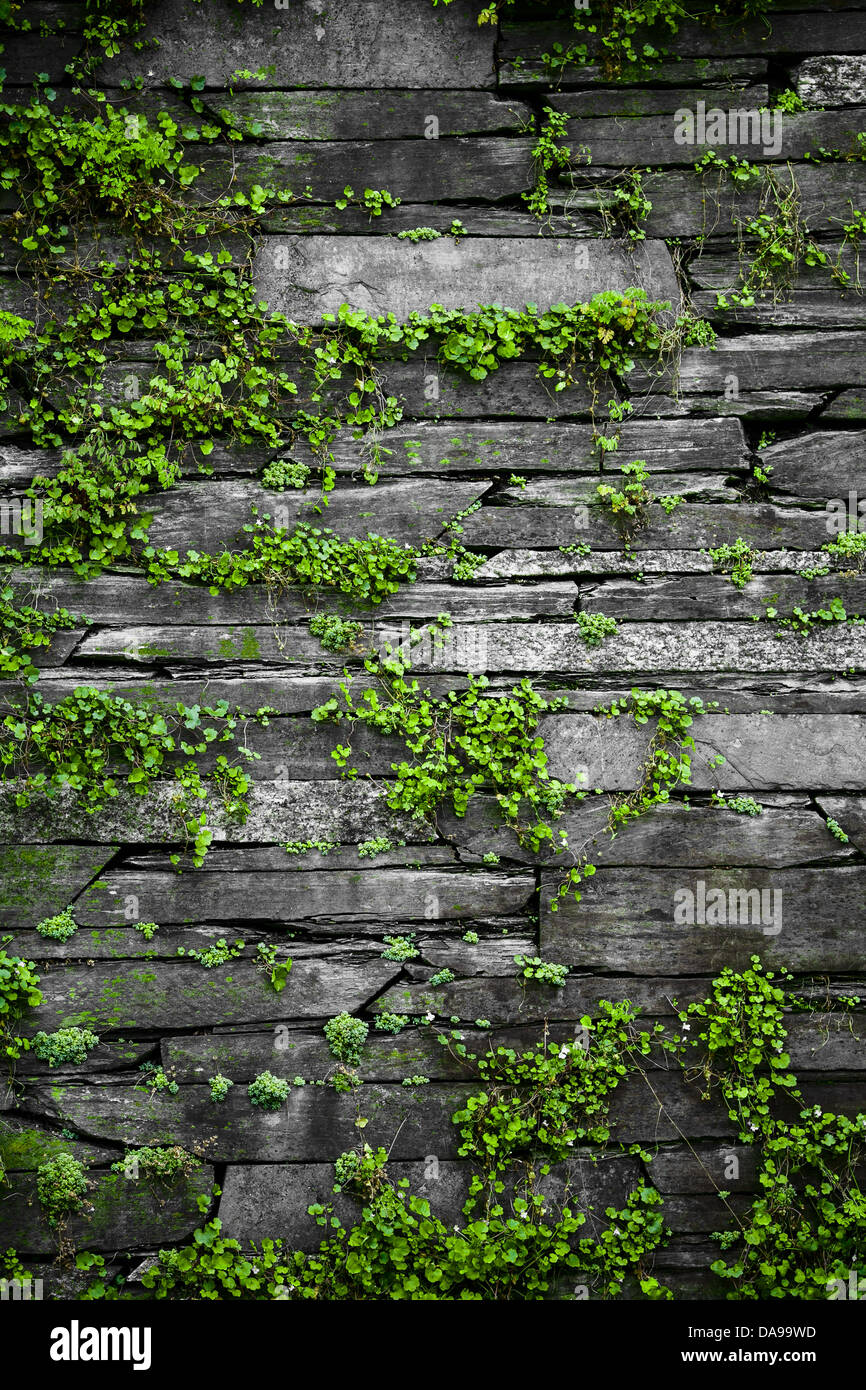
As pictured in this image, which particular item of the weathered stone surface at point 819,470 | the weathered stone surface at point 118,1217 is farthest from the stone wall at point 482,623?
the weathered stone surface at point 118,1217

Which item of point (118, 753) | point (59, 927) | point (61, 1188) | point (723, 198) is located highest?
point (723, 198)

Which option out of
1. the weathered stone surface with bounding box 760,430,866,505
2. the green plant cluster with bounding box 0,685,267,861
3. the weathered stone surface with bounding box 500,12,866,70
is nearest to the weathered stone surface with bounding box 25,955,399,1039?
the green plant cluster with bounding box 0,685,267,861

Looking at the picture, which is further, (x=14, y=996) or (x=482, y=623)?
(x=482, y=623)

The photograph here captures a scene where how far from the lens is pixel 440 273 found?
11.3ft

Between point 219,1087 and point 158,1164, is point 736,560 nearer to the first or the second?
point 219,1087

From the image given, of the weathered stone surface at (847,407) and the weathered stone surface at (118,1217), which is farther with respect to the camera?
the weathered stone surface at (847,407)

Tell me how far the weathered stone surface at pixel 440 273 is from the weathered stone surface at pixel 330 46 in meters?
0.66

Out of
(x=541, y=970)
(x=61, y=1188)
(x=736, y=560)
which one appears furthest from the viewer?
(x=736, y=560)

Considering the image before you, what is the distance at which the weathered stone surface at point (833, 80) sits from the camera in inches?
135

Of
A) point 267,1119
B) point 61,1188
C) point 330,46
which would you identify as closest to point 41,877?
point 61,1188

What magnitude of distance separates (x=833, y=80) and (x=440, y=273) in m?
1.82

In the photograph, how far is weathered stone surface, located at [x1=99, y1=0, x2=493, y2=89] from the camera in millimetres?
3398

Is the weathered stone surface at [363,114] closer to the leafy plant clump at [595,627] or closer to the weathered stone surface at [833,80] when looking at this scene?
the weathered stone surface at [833,80]
